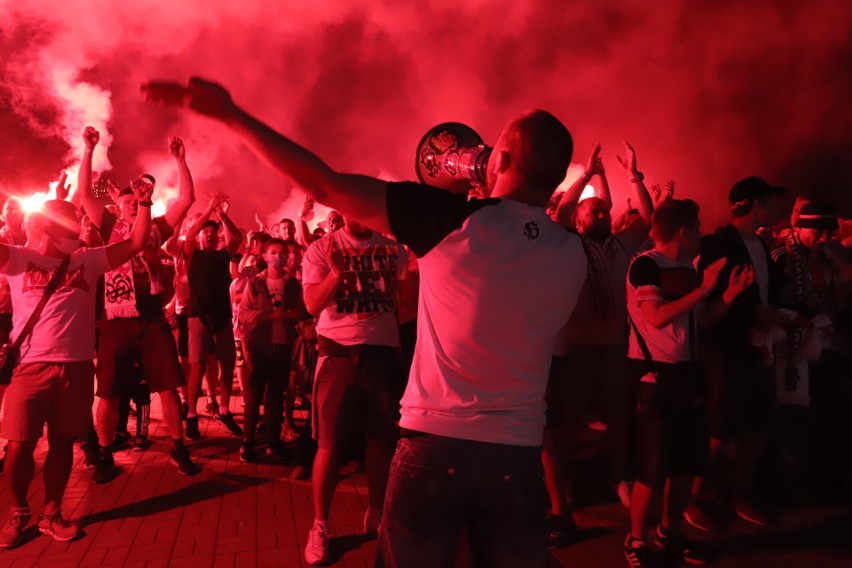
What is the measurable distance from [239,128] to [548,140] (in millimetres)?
873

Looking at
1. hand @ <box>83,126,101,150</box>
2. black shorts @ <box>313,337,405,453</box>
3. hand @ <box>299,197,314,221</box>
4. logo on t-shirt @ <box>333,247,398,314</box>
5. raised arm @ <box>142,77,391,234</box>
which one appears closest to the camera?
raised arm @ <box>142,77,391,234</box>

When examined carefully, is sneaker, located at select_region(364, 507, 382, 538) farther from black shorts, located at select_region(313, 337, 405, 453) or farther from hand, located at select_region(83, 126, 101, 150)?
hand, located at select_region(83, 126, 101, 150)

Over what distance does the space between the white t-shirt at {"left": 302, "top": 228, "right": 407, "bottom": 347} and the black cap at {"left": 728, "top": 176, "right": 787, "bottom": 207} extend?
2531 mm

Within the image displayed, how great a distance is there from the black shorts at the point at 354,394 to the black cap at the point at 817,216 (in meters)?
3.65

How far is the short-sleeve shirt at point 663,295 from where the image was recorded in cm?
386

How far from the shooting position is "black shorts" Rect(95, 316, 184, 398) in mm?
5688

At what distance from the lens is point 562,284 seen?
77.9 inches

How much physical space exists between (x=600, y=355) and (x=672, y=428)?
1.04 meters

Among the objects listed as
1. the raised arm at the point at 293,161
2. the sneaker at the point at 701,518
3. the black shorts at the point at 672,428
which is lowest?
the sneaker at the point at 701,518

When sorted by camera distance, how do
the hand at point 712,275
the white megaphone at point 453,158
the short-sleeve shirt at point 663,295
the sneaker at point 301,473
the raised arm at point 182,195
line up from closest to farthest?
the white megaphone at point 453,158 → the hand at point 712,275 → the short-sleeve shirt at point 663,295 → the raised arm at point 182,195 → the sneaker at point 301,473

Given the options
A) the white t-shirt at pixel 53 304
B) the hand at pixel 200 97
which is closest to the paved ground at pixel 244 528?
the white t-shirt at pixel 53 304

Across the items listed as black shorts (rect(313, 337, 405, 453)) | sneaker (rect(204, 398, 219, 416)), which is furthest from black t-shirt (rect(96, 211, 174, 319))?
sneaker (rect(204, 398, 219, 416))

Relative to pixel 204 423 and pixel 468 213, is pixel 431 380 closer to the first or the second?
pixel 468 213

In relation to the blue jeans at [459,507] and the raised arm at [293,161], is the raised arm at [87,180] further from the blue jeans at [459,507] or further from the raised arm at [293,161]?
the blue jeans at [459,507]
